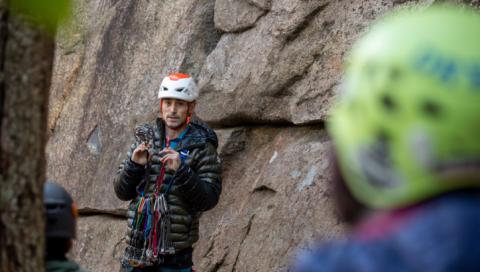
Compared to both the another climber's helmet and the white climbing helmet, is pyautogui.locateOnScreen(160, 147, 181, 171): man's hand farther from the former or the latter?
the another climber's helmet

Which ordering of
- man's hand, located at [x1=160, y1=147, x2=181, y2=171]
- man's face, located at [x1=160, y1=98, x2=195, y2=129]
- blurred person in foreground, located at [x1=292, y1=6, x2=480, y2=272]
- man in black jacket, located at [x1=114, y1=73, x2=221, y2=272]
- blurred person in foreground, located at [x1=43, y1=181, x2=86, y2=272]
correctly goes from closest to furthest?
blurred person in foreground, located at [x1=292, y1=6, x2=480, y2=272], blurred person in foreground, located at [x1=43, y1=181, x2=86, y2=272], man's hand, located at [x1=160, y1=147, x2=181, y2=171], man in black jacket, located at [x1=114, y1=73, x2=221, y2=272], man's face, located at [x1=160, y1=98, x2=195, y2=129]

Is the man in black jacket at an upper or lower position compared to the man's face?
lower

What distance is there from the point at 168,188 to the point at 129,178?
267 millimetres

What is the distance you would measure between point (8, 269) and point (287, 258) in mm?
4684

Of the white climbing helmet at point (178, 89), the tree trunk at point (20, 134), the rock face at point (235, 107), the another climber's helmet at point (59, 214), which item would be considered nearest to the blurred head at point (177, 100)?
the white climbing helmet at point (178, 89)

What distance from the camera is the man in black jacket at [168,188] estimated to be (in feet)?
19.2

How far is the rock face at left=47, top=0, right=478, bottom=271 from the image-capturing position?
23.3 feet

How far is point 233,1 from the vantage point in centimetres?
808

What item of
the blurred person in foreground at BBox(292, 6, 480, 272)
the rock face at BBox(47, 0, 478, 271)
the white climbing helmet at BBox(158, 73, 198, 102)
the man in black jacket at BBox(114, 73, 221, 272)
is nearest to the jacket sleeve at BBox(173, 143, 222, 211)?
the man in black jacket at BBox(114, 73, 221, 272)

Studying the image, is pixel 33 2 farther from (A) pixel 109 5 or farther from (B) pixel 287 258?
(A) pixel 109 5

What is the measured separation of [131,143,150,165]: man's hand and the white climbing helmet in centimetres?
48

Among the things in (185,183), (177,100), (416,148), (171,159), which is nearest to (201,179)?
(185,183)

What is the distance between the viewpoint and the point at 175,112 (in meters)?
6.11

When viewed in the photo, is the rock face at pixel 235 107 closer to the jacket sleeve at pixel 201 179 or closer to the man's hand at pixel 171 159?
the jacket sleeve at pixel 201 179
